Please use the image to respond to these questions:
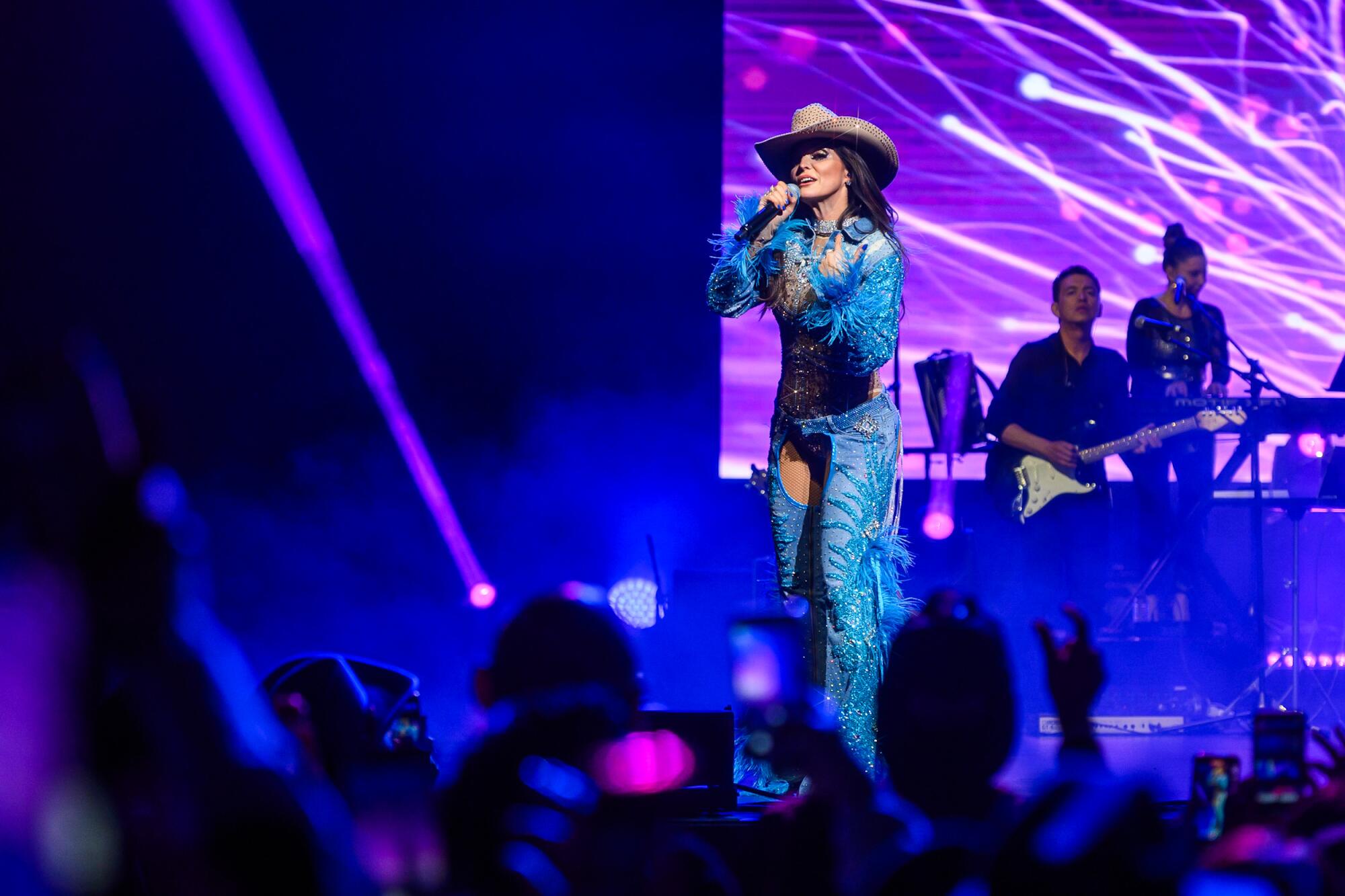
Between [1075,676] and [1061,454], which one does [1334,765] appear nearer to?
[1075,676]

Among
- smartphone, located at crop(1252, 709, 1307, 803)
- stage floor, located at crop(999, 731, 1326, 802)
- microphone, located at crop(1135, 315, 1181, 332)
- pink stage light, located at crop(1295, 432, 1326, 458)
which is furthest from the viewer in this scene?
pink stage light, located at crop(1295, 432, 1326, 458)

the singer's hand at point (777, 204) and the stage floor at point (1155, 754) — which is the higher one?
the singer's hand at point (777, 204)

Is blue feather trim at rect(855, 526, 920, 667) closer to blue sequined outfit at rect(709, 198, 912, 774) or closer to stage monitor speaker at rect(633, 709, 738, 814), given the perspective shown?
blue sequined outfit at rect(709, 198, 912, 774)

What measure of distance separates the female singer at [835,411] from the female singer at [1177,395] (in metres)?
3.38

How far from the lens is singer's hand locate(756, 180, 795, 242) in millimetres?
3713

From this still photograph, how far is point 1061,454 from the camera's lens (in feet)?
21.5

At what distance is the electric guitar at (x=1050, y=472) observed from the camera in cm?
657

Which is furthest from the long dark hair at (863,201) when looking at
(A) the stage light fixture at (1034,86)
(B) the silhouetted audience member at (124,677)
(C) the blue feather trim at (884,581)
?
(A) the stage light fixture at (1034,86)

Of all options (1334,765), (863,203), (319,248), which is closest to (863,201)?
(863,203)

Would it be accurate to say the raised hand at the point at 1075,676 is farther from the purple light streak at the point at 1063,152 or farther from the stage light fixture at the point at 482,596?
the purple light streak at the point at 1063,152

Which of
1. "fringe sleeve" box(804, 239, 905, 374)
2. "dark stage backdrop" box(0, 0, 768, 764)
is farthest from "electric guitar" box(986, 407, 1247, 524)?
"fringe sleeve" box(804, 239, 905, 374)

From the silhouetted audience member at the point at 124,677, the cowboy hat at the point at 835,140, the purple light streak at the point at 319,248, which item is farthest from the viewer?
the purple light streak at the point at 319,248

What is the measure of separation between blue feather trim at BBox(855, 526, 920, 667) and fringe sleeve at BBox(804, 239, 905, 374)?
495 mm

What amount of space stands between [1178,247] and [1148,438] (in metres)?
1.04
